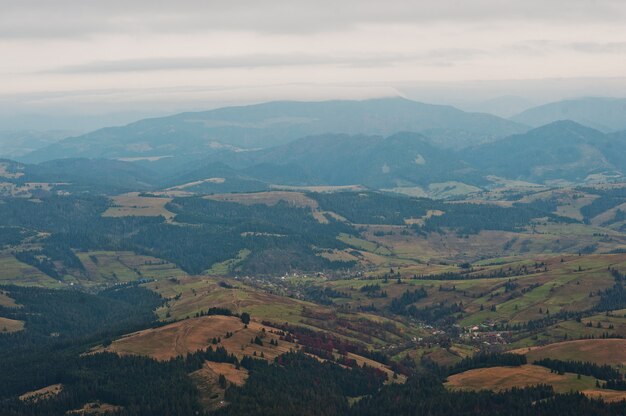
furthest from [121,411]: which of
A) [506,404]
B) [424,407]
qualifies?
[506,404]

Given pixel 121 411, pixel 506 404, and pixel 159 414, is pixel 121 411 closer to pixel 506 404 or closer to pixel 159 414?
pixel 159 414

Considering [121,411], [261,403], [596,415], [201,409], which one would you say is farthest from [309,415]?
[596,415]

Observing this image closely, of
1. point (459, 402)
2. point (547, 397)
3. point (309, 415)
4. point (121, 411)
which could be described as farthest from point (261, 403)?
point (547, 397)

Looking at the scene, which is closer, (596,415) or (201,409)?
(596,415)

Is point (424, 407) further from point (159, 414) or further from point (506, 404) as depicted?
point (159, 414)

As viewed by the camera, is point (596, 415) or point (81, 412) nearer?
point (596, 415)

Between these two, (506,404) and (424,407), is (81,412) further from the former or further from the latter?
(506,404)

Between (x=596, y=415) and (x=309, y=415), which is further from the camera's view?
(x=309, y=415)
